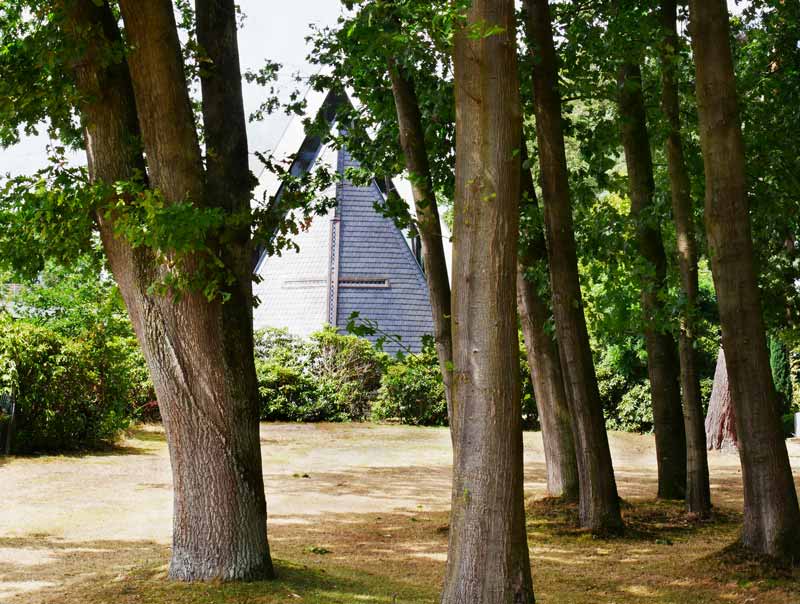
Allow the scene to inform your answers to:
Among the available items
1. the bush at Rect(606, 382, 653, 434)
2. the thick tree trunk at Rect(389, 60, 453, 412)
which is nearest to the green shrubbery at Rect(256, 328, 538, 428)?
the bush at Rect(606, 382, 653, 434)

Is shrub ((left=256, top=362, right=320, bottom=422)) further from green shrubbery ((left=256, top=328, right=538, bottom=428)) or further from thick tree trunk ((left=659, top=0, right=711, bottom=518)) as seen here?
thick tree trunk ((left=659, top=0, right=711, bottom=518))

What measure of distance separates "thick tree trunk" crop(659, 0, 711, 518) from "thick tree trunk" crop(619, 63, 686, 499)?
1.94 ft

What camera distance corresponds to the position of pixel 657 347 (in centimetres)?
1334

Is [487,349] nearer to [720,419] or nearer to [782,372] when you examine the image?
[720,419]

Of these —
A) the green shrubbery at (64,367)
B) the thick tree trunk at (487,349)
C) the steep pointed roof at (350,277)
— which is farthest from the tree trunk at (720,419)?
the thick tree trunk at (487,349)

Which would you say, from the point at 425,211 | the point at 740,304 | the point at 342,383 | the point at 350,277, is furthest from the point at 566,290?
the point at 350,277

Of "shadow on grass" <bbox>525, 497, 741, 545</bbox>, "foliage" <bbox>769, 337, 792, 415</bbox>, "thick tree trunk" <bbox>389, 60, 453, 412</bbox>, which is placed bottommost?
"shadow on grass" <bbox>525, 497, 741, 545</bbox>

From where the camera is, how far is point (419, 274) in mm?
31391

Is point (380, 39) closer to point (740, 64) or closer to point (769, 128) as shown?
point (769, 128)

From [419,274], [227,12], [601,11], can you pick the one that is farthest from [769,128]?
[419,274]

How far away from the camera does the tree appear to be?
7344 millimetres

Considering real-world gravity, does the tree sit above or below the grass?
above

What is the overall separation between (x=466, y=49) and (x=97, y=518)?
8.16m

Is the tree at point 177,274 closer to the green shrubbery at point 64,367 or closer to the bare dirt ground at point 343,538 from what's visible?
the bare dirt ground at point 343,538
